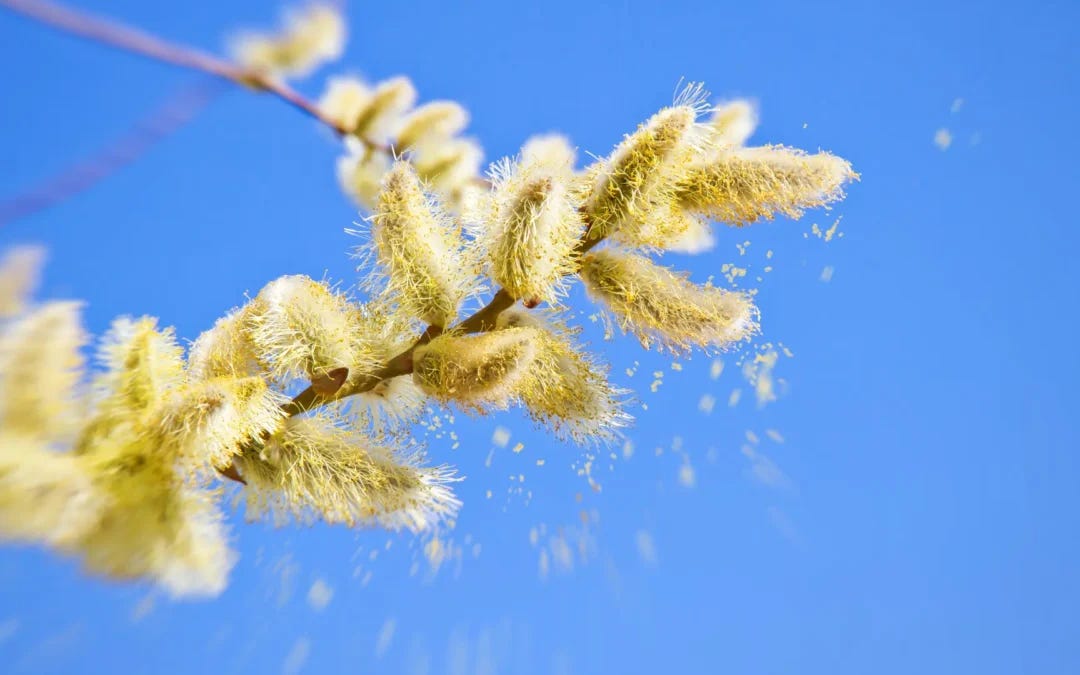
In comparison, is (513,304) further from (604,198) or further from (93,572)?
(93,572)

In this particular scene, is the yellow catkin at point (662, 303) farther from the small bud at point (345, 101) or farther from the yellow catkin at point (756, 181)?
the small bud at point (345, 101)

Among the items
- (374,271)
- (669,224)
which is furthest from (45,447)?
(669,224)

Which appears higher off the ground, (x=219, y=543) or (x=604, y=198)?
(x=604, y=198)

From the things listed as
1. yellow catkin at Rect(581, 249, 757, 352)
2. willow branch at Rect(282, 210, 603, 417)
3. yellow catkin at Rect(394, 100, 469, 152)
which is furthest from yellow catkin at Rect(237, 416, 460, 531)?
yellow catkin at Rect(394, 100, 469, 152)

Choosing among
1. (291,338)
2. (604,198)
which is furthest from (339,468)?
(604,198)

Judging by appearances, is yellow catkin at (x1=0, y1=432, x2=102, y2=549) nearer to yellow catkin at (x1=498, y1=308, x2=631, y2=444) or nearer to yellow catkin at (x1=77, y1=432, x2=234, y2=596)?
yellow catkin at (x1=77, y1=432, x2=234, y2=596)

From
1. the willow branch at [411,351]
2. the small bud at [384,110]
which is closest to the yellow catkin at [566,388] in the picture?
the willow branch at [411,351]
